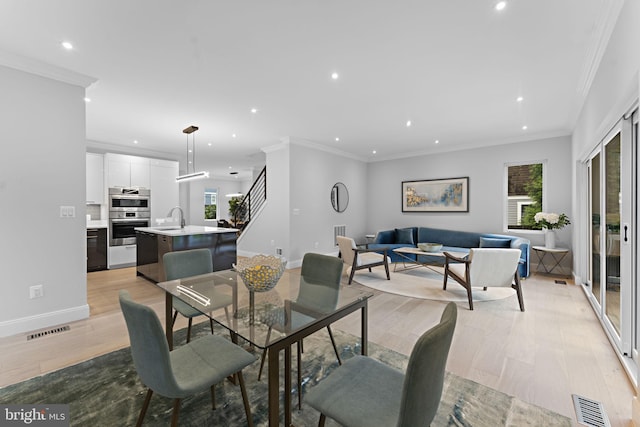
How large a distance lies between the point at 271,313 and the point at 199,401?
762 millimetres

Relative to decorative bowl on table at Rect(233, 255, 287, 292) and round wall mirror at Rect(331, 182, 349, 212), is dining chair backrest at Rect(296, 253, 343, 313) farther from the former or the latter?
round wall mirror at Rect(331, 182, 349, 212)

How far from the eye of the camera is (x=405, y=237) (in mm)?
6559

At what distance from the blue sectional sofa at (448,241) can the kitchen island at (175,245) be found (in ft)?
9.17

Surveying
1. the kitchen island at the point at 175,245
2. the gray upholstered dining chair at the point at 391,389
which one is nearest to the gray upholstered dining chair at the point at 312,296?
the gray upholstered dining chair at the point at 391,389

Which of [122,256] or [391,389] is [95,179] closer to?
[122,256]

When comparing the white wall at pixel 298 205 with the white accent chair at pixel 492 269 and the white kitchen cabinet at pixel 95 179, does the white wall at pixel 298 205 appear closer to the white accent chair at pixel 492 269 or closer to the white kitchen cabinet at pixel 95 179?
the white kitchen cabinet at pixel 95 179

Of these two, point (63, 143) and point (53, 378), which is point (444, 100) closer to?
point (63, 143)

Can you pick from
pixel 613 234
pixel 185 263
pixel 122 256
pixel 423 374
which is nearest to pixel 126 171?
pixel 122 256

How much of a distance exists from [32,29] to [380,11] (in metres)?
2.81

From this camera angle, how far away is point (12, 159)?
2764mm

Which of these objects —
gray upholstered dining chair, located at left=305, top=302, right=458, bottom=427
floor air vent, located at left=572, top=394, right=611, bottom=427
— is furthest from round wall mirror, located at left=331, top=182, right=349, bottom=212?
gray upholstered dining chair, located at left=305, top=302, right=458, bottom=427

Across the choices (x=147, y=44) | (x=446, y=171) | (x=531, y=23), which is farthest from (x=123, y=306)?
(x=446, y=171)

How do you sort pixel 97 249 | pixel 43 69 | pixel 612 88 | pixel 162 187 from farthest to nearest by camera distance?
pixel 162 187, pixel 97 249, pixel 43 69, pixel 612 88

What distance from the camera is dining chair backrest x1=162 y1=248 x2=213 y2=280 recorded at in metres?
2.44
